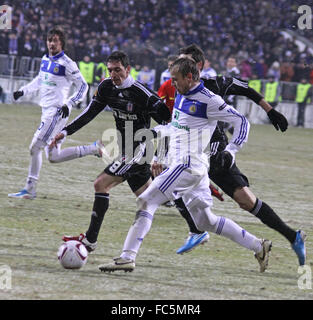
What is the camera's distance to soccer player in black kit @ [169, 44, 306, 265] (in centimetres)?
630

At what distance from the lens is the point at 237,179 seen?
646 centimetres

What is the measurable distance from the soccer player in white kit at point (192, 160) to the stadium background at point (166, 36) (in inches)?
798

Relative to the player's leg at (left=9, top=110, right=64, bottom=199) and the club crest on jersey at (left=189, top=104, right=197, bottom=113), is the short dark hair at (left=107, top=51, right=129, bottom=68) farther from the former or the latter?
the player's leg at (left=9, top=110, right=64, bottom=199)

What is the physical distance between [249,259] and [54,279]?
2.03m

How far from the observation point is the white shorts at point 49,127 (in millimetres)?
9492

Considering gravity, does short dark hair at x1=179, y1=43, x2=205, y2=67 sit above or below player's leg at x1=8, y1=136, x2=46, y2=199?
above

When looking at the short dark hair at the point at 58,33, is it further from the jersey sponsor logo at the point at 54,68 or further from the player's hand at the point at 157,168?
the player's hand at the point at 157,168

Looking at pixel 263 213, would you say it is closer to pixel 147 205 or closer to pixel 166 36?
pixel 147 205

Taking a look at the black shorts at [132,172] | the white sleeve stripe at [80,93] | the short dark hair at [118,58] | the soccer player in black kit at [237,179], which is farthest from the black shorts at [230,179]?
the white sleeve stripe at [80,93]

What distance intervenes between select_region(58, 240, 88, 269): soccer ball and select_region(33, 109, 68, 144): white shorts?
376cm

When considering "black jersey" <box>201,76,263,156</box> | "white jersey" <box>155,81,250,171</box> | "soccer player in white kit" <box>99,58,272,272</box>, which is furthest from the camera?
"black jersey" <box>201,76,263,156</box>

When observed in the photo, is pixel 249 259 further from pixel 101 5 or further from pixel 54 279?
pixel 101 5

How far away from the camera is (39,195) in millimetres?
9633

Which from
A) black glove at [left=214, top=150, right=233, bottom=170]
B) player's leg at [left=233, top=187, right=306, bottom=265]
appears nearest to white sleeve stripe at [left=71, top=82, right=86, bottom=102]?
player's leg at [left=233, top=187, right=306, bottom=265]
